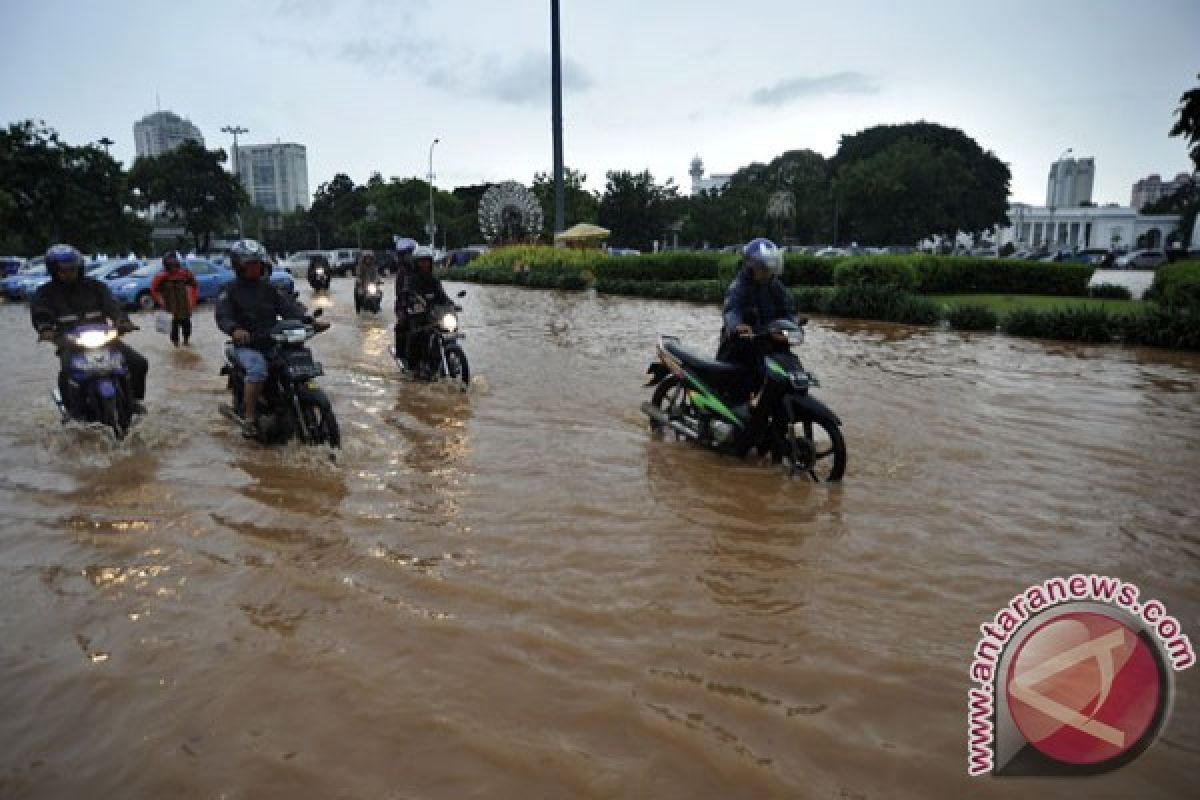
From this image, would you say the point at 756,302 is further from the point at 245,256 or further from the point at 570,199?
the point at 570,199

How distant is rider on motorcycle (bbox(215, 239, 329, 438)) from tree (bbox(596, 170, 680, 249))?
4625 centimetres

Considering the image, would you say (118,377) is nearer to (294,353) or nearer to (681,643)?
(294,353)

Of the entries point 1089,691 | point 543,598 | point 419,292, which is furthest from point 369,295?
point 1089,691

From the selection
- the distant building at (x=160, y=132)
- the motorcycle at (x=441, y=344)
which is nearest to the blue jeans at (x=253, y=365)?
the motorcycle at (x=441, y=344)

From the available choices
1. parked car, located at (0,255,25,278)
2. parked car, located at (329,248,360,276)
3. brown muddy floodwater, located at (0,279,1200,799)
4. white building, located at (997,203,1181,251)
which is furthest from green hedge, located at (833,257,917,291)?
white building, located at (997,203,1181,251)

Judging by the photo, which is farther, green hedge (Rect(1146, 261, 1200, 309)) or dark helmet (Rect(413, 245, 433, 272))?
green hedge (Rect(1146, 261, 1200, 309))

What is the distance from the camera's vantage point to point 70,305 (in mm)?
6469

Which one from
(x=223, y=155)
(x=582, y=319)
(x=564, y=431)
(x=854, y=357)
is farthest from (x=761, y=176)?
(x=564, y=431)

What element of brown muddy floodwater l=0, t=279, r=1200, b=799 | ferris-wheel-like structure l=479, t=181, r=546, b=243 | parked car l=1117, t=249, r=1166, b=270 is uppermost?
ferris-wheel-like structure l=479, t=181, r=546, b=243

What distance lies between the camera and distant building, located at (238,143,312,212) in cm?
12419

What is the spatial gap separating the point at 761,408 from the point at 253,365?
4.16 m

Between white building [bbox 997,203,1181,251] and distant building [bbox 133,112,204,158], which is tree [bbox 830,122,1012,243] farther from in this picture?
distant building [bbox 133,112,204,158]

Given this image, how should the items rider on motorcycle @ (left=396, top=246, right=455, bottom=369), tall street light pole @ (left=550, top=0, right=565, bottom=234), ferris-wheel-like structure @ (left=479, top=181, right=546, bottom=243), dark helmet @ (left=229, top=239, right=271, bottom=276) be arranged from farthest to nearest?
ferris-wheel-like structure @ (left=479, top=181, right=546, bottom=243), tall street light pole @ (left=550, top=0, right=565, bottom=234), rider on motorcycle @ (left=396, top=246, right=455, bottom=369), dark helmet @ (left=229, top=239, right=271, bottom=276)

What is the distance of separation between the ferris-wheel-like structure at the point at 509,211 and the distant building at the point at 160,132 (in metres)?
85.0
